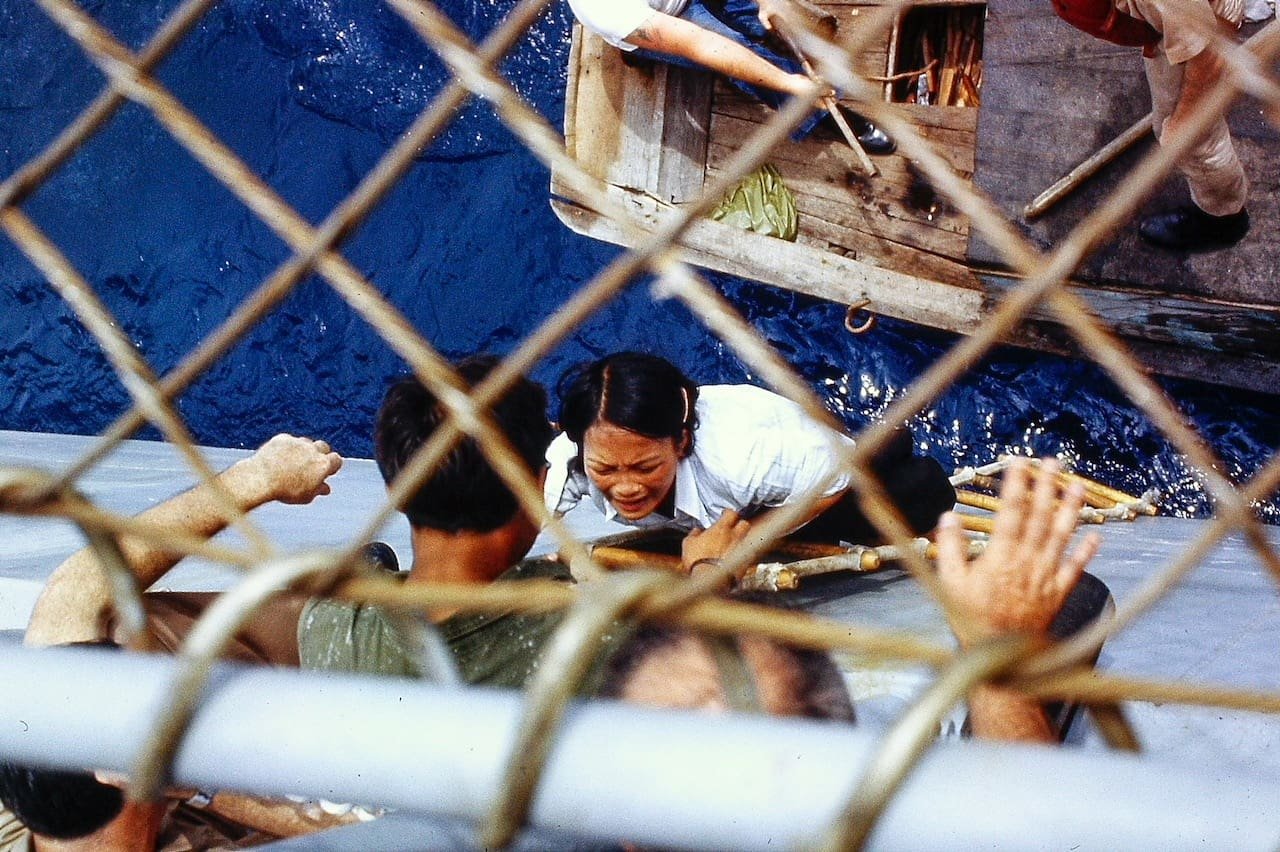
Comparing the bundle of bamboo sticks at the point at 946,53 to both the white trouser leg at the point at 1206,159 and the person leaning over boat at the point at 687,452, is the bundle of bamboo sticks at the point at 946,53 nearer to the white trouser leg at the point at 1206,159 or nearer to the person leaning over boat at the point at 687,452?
the white trouser leg at the point at 1206,159

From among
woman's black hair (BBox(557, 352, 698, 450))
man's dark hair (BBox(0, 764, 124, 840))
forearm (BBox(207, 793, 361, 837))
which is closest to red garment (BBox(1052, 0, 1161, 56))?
woman's black hair (BBox(557, 352, 698, 450))

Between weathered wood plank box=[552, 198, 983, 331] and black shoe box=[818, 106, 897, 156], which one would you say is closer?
weathered wood plank box=[552, 198, 983, 331]

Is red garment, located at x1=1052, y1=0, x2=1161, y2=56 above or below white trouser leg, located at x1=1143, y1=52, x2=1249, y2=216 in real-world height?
above

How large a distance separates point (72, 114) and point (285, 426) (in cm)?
232

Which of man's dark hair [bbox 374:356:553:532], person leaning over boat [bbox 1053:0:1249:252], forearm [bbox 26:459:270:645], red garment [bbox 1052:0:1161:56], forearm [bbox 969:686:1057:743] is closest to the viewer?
forearm [bbox 969:686:1057:743]

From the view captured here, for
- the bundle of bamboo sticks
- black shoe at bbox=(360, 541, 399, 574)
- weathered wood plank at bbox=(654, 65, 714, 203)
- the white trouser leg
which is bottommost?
black shoe at bbox=(360, 541, 399, 574)

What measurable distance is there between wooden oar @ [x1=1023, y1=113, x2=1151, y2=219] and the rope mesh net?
3035 mm

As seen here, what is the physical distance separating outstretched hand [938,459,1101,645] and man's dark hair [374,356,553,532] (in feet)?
3.28

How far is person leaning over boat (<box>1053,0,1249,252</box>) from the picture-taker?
2.52m

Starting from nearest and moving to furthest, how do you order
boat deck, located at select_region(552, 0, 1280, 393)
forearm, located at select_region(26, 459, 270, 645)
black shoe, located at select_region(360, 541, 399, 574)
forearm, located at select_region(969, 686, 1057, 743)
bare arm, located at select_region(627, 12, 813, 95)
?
forearm, located at select_region(969, 686, 1057, 743), forearm, located at select_region(26, 459, 270, 645), black shoe, located at select_region(360, 541, 399, 574), boat deck, located at select_region(552, 0, 1280, 393), bare arm, located at select_region(627, 12, 813, 95)

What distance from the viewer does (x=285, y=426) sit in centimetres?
573

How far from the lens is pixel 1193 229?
3.44 metres

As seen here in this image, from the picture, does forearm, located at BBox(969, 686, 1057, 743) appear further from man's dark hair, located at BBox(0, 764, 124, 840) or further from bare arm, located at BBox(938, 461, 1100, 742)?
man's dark hair, located at BBox(0, 764, 124, 840)

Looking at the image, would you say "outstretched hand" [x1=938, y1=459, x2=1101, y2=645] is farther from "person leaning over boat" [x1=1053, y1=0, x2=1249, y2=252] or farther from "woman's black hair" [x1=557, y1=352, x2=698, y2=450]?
"person leaning over boat" [x1=1053, y1=0, x2=1249, y2=252]
